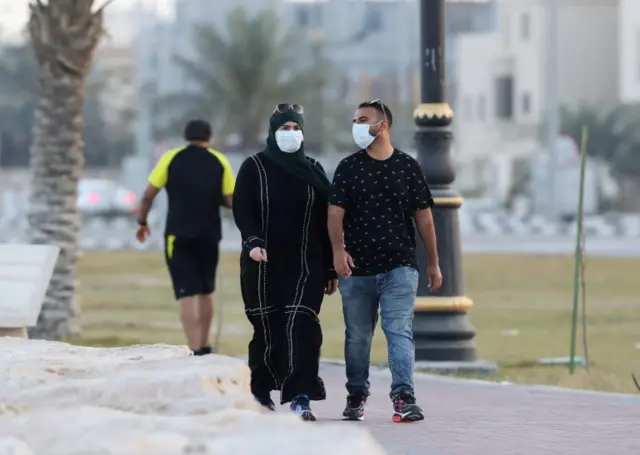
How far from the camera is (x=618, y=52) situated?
71.9 metres

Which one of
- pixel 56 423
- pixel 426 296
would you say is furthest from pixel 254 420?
pixel 426 296

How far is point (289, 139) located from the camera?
9.66 meters

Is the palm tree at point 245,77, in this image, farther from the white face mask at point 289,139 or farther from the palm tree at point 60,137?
the white face mask at point 289,139

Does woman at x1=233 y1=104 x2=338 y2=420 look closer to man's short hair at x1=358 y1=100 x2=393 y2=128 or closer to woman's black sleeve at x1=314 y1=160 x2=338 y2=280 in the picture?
woman's black sleeve at x1=314 y1=160 x2=338 y2=280

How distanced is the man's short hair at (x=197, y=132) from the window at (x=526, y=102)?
60.3 m

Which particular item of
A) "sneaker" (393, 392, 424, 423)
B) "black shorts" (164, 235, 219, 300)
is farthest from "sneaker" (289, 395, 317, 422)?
"black shorts" (164, 235, 219, 300)

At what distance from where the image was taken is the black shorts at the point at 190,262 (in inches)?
510

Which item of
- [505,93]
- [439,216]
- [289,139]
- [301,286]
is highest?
[289,139]

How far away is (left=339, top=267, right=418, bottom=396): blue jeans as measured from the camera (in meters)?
9.66

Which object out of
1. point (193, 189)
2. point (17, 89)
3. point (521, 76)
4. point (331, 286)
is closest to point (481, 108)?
point (521, 76)

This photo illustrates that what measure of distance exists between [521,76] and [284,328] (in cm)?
6472

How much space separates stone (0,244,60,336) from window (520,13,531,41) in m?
63.4

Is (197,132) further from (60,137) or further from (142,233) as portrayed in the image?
(60,137)

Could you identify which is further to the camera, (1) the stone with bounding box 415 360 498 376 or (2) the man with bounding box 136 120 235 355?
(1) the stone with bounding box 415 360 498 376
